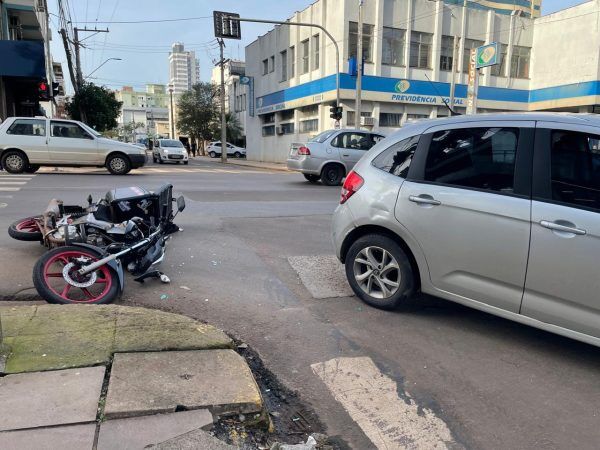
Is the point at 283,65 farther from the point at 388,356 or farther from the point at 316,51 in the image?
the point at 388,356

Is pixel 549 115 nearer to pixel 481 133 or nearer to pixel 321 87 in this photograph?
pixel 481 133

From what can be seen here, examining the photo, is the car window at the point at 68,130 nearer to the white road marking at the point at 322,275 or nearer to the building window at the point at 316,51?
the white road marking at the point at 322,275

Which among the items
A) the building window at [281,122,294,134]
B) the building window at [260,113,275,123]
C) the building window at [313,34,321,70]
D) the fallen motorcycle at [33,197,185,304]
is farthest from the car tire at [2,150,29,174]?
the building window at [260,113,275,123]

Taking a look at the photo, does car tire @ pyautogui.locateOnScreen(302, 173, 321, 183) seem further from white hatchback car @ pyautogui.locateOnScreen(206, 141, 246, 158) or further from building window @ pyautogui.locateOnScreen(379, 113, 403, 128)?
white hatchback car @ pyautogui.locateOnScreen(206, 141, 246, 158)

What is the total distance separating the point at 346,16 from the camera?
92.6 feet

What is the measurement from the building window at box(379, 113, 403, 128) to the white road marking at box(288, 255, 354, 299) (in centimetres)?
2591

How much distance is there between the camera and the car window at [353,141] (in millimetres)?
14984

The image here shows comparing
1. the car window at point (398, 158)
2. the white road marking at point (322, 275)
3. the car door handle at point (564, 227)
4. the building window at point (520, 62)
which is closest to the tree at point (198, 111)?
the building window at point (520, 62)

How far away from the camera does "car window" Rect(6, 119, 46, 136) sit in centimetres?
1531

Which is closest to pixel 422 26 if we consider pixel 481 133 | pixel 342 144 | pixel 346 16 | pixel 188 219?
pixel 346 16

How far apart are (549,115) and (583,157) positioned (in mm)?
465

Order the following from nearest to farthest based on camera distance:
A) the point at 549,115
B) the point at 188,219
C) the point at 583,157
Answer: the point at 583,157
the point at 549,115
the point at 188,219

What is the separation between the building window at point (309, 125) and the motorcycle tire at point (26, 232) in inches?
1064

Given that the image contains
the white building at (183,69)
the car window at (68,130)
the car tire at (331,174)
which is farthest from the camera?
the white building at (183,69)
